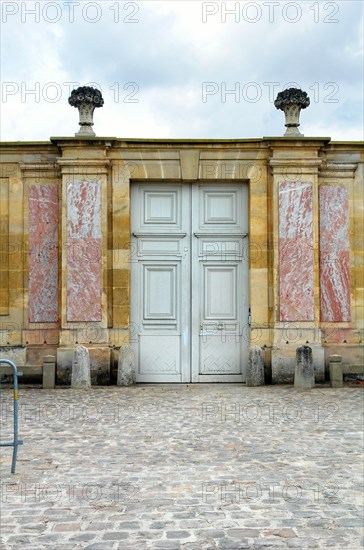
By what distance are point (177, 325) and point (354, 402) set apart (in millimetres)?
3627

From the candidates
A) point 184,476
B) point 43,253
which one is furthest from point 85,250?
point 184,476

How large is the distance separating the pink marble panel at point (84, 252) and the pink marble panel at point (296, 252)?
331cm

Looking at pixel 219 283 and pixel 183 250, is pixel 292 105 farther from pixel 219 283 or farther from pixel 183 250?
pixel 219 283

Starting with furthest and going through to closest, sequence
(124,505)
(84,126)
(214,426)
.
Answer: (84,126)
(214,426)
(124,505)

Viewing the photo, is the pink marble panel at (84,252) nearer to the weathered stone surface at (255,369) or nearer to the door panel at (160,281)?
the door panel at (160,281)

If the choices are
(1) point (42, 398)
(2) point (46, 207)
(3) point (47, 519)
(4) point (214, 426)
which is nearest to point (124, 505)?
(3) point (47, 519)

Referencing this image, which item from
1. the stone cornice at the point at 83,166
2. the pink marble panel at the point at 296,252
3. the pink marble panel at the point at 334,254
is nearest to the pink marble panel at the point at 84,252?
the stone cornice at the point at 83,166

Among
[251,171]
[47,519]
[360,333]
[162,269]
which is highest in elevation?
[251,171]

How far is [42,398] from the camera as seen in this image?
977 cm

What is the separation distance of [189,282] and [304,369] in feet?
8.65

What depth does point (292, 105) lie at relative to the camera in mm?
11805

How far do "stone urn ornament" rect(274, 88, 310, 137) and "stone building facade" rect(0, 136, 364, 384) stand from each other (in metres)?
0.48

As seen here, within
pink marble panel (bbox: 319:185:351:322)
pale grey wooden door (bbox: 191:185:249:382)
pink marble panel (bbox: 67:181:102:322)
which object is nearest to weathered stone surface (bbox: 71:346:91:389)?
pink marble panel (bbox: 67:181:102:322)

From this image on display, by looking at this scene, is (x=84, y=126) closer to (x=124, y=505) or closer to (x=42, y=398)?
(x=42, y=398)
